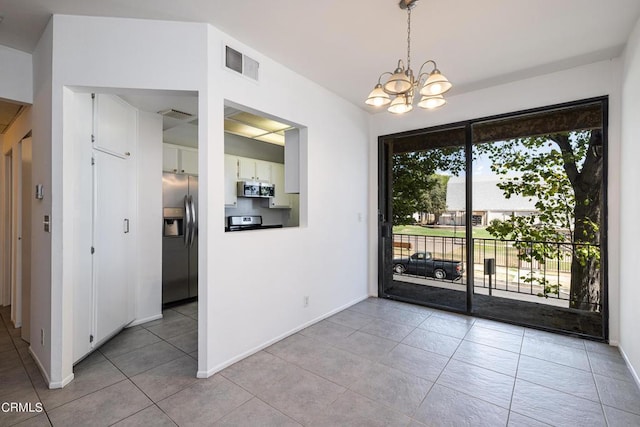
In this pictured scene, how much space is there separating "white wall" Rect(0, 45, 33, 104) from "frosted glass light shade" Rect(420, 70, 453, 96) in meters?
3.30

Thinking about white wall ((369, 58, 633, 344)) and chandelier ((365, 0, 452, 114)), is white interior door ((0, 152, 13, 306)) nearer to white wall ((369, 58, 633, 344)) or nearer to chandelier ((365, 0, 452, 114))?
chandelier ((365, 0, 452, 114))

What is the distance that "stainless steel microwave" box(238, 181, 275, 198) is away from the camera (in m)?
4.75

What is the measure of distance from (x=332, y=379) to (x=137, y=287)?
2.49 metres

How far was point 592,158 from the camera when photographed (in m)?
3.61

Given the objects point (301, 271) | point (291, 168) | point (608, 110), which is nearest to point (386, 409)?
point (301, 271)

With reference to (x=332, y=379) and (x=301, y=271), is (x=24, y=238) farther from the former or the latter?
(x=332, y=379)

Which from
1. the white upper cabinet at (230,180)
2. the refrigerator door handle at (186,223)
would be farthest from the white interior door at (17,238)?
the white upper cabinet at (230,180)

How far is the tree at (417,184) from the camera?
4.57m

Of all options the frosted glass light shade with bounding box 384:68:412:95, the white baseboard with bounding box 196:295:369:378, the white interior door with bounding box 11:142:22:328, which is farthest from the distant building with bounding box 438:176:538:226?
the white interior door with bounding box 11:142:22:328

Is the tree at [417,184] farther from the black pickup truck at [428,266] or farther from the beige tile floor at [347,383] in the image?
the beige tile floor at [347,383]

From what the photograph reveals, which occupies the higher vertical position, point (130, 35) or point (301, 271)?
point (130, 35)

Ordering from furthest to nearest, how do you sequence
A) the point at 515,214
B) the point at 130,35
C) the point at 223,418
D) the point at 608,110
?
the point at 515,214
the point at 608,110
the point at 130,35
the point at 223,418

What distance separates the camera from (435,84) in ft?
6.08

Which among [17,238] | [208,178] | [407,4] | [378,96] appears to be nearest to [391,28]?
[407,4]
